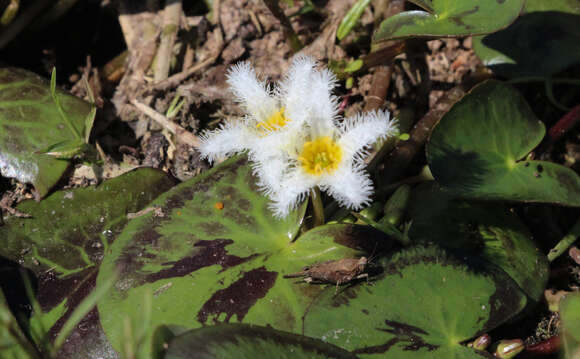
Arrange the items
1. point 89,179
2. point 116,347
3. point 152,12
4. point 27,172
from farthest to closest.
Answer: point 152,12 < point 89,179 < point 27,172 < point 116,347

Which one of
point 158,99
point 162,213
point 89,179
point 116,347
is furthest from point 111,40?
point 116,347

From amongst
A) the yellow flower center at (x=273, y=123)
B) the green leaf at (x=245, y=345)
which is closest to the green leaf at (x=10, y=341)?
the green leaf at (x=245, y=345)

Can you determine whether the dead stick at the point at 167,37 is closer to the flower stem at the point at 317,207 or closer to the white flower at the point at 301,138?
the white flower at the point at 301,138

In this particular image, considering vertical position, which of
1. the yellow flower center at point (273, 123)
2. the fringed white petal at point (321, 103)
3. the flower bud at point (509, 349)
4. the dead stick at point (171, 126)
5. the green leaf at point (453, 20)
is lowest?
the flower bud at point (509, 349)

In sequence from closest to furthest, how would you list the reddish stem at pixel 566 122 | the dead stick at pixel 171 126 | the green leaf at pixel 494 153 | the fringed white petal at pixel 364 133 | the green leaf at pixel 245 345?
the green leaf at pixel 245 345
the fringed white petal at pixel 364 133
the green leaf at pixel 494 153
the reddish stem at pixel 566 122
the dead stick at pixel 171 126

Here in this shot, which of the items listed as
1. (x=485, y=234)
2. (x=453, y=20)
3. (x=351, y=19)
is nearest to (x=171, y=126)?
(x=351, y=19)

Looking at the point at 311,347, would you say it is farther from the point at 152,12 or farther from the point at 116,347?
the point at 152,12
